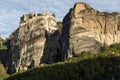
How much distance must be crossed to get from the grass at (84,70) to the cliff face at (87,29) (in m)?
14.2

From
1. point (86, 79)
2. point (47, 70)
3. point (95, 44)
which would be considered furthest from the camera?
point (95, 44)

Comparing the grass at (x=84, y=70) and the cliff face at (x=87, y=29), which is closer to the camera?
the grass at (x=84, y=70)

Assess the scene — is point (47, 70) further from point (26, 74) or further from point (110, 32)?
point (110, 32)

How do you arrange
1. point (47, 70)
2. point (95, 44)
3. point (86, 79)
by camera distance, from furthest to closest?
point (95, 44)
point (47, 70)
point (86, 79)

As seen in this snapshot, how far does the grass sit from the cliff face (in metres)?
14.2

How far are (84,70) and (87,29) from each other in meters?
32.5

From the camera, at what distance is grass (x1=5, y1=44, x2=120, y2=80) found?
15912cm

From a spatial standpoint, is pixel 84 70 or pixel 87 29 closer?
pixel 84 70

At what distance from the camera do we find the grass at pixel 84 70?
159 m

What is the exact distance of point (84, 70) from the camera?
163125 millimetres

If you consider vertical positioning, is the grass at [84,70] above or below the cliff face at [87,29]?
below

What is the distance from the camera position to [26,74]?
176 m

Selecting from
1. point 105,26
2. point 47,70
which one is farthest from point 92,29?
point 47,70

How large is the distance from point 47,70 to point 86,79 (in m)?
16.7
